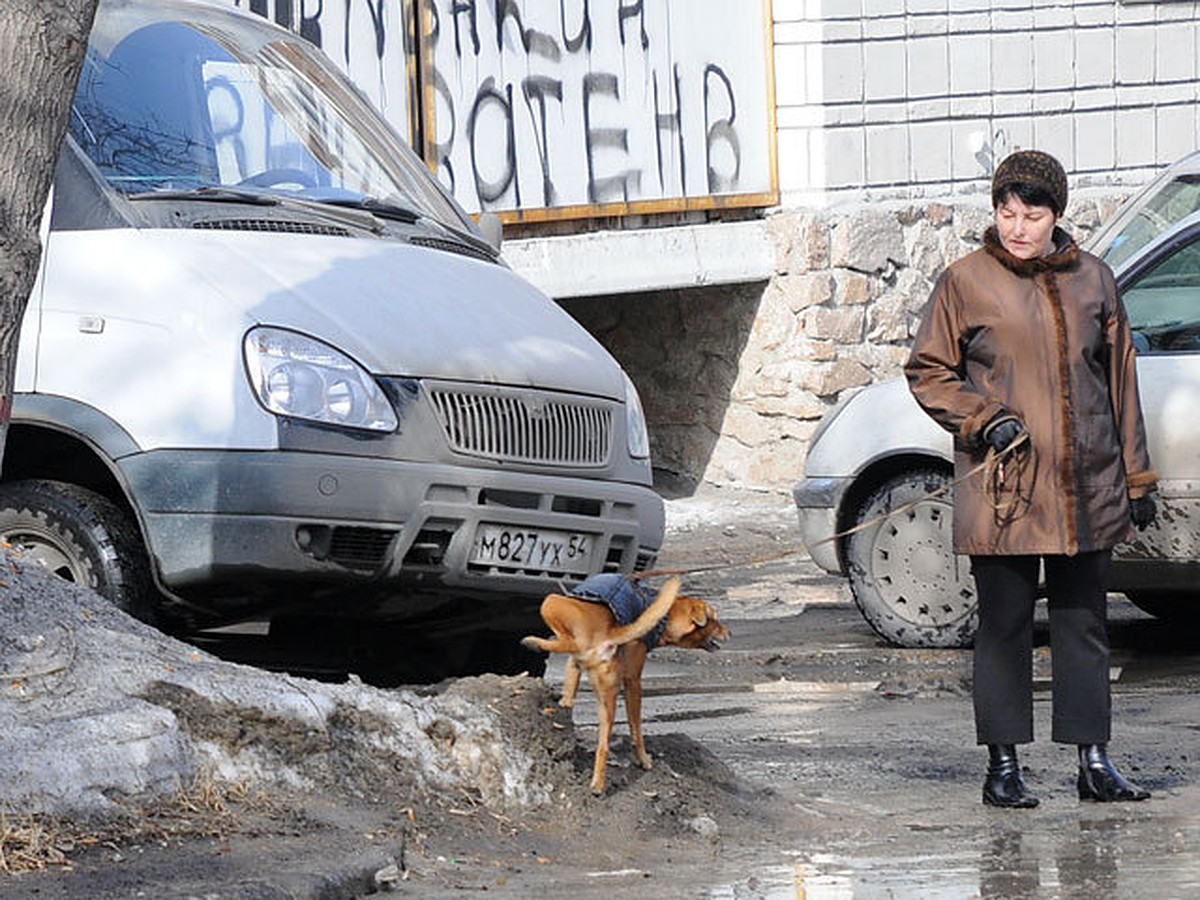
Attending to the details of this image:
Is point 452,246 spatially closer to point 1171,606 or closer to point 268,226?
point 268,226

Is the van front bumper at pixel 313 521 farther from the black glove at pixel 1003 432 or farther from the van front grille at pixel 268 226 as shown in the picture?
the black glove at pixel 1003 432

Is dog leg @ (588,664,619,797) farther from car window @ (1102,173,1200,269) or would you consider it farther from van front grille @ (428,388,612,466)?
car window @ (1102,173,1200,269)

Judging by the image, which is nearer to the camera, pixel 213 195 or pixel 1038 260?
pixel 1038 260

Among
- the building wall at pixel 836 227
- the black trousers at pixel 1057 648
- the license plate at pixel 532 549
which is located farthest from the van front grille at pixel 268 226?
the building wall at pixel 836 227

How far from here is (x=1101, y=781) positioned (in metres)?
6.83

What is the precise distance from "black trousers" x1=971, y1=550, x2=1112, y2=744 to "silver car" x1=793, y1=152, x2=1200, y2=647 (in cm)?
241

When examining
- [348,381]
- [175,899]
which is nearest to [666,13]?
[348,381]

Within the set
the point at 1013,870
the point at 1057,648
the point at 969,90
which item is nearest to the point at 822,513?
the point at 1057,648

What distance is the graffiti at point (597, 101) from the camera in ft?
47.4

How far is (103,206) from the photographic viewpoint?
758cm

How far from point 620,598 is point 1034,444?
1.31m

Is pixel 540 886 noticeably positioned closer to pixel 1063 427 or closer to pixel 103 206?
pixel 1063 427

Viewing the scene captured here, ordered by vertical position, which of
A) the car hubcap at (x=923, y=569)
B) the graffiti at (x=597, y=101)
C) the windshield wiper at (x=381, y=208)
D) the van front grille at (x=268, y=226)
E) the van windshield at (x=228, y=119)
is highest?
the graffiti at (x=597, y=101)

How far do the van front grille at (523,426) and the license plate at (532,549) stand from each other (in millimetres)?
214
